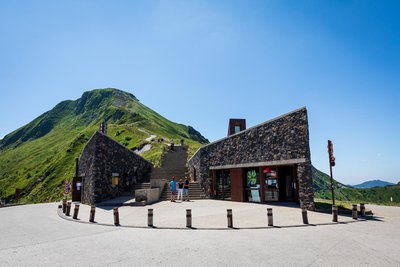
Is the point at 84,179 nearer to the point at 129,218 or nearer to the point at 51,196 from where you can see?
the point at 129,218

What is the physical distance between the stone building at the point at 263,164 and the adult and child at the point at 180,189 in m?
2.51

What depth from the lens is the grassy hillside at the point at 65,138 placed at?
5253 cm

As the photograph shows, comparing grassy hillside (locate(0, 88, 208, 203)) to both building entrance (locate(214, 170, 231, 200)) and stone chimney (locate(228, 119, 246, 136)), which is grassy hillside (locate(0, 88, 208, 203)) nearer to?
stone chimney (locate(228, 119, 246, 136))

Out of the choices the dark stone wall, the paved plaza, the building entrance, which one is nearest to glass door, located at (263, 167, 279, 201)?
the building entrance

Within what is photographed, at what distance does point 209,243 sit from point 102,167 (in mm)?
16083

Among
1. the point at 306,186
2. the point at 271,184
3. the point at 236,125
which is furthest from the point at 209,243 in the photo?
the point at 236,125

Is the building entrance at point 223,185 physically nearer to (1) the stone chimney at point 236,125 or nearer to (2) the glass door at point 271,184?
(2) the glass door at point 271,184

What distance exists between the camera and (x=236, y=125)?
105ft

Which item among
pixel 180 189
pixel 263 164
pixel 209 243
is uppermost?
pixel 263 164

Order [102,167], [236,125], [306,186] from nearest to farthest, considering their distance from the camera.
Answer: [306,186] < [102,167] < [236,125]

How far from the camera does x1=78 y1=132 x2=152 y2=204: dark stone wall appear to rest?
21.4m

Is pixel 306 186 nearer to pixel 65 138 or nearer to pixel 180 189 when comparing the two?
pixel 180 189

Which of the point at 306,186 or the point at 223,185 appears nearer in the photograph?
the point at 306,186

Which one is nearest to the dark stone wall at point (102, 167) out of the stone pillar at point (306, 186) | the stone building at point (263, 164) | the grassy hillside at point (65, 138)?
the stone building at point (263, 164)
